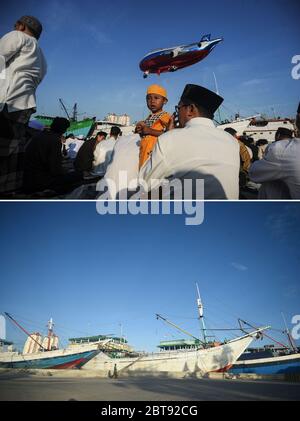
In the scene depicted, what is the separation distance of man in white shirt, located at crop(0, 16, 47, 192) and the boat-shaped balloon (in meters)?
0.71

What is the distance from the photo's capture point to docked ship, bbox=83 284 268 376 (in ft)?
25.5

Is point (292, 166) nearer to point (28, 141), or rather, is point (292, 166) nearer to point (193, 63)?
point (193, 63)

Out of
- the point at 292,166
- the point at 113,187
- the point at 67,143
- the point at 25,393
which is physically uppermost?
the point at 67,143

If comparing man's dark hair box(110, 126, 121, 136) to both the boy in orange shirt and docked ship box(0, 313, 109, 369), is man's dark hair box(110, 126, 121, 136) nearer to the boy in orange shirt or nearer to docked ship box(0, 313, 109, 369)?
the boy in orange shirt

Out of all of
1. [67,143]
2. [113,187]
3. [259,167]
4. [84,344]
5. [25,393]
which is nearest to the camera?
[113,187]

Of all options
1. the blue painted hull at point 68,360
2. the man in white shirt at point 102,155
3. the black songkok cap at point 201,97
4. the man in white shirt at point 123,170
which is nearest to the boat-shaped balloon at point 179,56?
the black songkok cap at point 201,97

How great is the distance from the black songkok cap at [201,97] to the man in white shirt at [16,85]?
986 millimetres

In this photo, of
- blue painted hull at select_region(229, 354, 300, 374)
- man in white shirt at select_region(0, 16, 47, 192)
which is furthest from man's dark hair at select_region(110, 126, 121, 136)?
blue painted hull at select_region(229, 354, 300, 374)

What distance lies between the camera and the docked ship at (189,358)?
7758 millimetres

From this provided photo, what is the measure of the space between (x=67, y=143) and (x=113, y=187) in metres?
2.64

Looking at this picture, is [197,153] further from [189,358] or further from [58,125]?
[189,358]

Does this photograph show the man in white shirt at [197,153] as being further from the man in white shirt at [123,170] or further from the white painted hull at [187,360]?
the white painted hull at [187,360]

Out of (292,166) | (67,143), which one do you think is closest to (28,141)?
(292,166)

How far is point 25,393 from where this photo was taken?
8.03 ft
